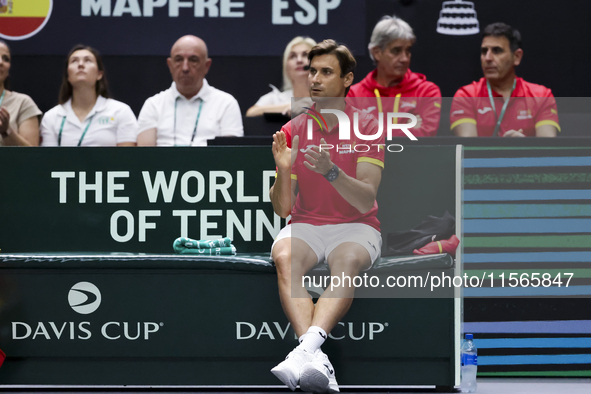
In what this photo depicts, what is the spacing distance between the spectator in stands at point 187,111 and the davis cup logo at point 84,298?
1511 millimetres

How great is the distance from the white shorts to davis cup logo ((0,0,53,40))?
10.2 feet

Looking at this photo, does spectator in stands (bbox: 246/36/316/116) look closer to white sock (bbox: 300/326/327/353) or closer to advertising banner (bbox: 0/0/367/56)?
advertising banner (bbox: 0/0/367/56)

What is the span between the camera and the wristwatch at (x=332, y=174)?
10.1 feet

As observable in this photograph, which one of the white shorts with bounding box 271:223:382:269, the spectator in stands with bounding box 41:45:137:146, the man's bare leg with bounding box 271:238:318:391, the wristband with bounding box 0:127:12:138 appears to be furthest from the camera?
the spectator in stands with bounding box 41:45:137:146

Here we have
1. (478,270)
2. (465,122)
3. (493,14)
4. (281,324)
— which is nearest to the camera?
(281,324)

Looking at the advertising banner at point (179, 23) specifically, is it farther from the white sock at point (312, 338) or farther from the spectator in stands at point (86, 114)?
the white sock at point (312, 338)

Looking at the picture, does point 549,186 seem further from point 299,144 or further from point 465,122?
point 299,144

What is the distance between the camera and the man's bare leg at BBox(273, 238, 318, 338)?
3.01m

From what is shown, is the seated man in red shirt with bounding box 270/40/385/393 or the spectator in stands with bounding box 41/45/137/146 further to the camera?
the spectator in stands with bounding box 41/45/137/146

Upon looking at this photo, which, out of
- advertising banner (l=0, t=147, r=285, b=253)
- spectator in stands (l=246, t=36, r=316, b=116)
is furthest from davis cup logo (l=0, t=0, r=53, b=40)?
advertising banner (l=0, t=147, r=285, b=253)

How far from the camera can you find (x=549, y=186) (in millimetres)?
3891

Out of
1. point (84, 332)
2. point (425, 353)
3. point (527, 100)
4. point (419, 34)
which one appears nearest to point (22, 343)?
point (84, 332)

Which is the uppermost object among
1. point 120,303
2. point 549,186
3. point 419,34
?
point 419,34

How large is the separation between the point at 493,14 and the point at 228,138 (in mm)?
2692
